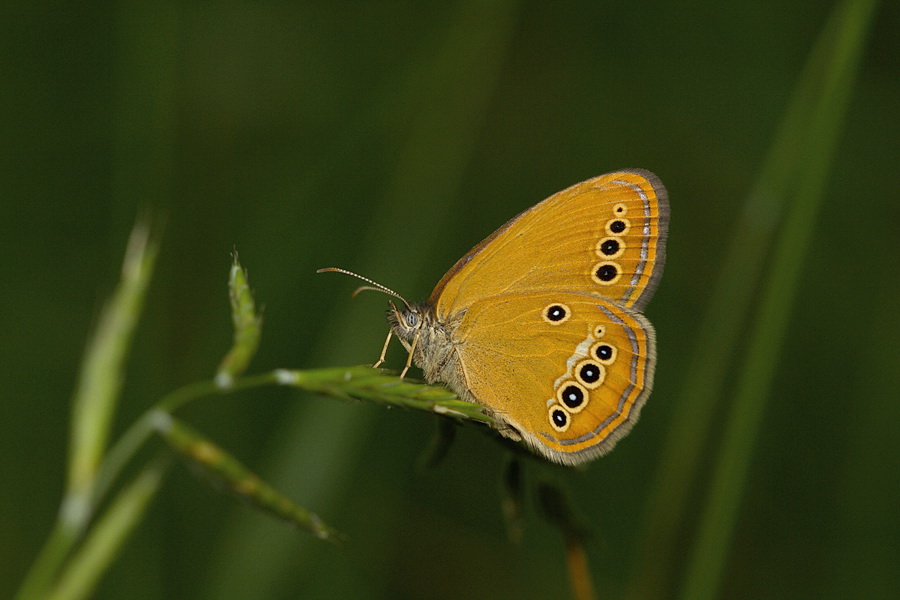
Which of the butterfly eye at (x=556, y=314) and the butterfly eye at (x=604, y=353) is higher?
the butterfly eye at (x=556, y=314)

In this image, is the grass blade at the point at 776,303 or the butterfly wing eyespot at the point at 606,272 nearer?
the grass blade at the point at 776,303

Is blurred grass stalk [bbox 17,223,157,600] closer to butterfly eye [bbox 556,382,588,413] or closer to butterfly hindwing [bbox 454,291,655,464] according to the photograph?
butterfly hindwing [bbox 454,291,655,464]

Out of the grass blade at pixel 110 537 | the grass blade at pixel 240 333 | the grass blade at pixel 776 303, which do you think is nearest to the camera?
the grass blade at pixel 110 537

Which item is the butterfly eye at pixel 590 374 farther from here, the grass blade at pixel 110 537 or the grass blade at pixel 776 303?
the grass blade at pixel 110 537

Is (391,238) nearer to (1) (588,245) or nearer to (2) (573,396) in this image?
(1) (588,245)

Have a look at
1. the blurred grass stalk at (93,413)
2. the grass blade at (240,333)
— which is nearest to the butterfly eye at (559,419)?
the grass blade at (240,333)

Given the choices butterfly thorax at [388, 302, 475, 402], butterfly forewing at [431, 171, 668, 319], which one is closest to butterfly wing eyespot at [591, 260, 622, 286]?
butterfly forewing at [431, 171, 668, 319]

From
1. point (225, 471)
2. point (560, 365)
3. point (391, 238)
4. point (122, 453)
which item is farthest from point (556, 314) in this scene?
point (122, 453)
